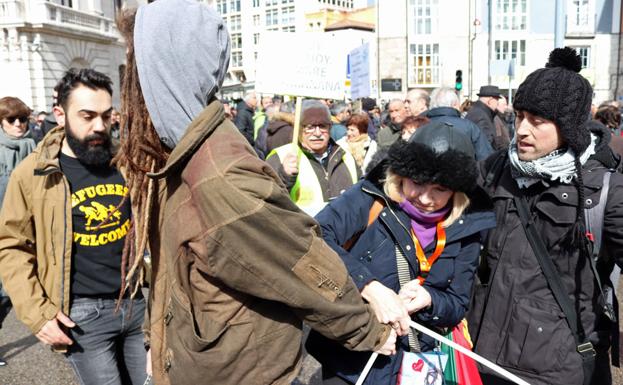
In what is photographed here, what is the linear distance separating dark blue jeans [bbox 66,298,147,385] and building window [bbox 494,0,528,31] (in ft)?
159

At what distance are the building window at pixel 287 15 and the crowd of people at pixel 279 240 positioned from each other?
94.1 metres

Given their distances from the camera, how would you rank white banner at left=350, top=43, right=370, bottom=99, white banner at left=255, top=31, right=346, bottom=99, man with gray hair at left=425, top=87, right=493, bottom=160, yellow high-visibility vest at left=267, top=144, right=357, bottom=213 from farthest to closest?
1. white banner at left=350, top=43, right=370, bottom=99
2. man with gray hair at left=425, top=87, right=493, bottom=160
3. yellow high-visibility vest at left=267, top=144, right=357, bottom=213
4. white banner at left=255, top=31, right=346, bottom=99

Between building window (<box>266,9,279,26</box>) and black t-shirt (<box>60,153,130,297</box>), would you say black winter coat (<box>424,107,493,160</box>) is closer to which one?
black t-shirt (<box>60,153,130,297</box>)

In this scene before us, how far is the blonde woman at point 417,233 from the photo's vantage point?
2172 millimetres

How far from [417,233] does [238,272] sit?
1069 millimetres

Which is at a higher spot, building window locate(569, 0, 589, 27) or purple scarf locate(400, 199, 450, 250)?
building window locate(569, 0, 589, 27)

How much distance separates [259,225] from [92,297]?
161cm

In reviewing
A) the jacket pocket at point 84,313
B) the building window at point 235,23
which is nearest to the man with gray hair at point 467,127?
the jacket pocket at point 84,313

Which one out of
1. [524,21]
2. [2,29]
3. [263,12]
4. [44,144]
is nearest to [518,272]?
[44,144]

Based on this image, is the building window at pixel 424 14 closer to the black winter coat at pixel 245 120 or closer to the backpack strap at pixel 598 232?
the black winter coat at pixel 245 120

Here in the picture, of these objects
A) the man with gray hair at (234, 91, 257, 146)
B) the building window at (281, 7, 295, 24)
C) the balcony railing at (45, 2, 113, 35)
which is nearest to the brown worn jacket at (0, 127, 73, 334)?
the man with gray hair at (234, 91, 257, 146)

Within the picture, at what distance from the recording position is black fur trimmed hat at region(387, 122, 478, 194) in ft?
7.08

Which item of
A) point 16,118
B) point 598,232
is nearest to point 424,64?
point 16,118

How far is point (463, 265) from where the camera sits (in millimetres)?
2260
